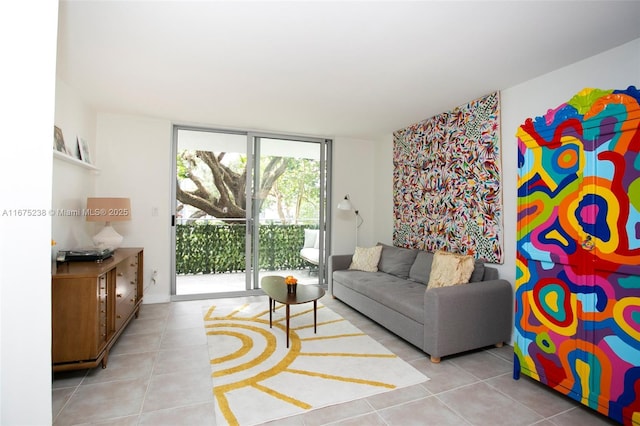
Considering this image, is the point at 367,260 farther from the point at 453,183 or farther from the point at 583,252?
the point at 583,252

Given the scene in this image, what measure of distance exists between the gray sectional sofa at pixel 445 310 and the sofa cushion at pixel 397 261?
32 cm

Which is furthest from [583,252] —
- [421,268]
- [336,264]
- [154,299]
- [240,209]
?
[154,299]

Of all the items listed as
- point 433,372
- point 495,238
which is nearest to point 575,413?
point 433,372

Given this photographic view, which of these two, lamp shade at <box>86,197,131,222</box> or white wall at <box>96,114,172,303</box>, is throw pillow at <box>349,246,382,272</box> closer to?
white wall at <box>96,114,172,303</box>

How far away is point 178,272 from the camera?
4.61 m

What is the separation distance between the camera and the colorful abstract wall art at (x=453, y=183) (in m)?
3.21

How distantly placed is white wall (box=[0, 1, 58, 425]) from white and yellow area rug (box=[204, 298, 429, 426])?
1.00m

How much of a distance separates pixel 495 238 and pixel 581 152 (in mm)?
1316

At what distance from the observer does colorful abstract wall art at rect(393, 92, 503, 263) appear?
3209mm

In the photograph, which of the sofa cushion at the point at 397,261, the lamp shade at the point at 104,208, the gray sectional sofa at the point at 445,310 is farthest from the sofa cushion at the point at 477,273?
the lamp shade at the point at 104,208

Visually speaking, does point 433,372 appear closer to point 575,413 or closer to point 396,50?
point 575,413

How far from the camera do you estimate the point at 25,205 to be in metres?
1.51

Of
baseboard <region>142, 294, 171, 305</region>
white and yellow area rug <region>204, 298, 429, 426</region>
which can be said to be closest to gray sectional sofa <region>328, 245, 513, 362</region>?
white and yellow area rug <region>204, 298, 429, 426</region>

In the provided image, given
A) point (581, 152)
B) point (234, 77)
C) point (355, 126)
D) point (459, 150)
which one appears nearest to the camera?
point (581, 152)
